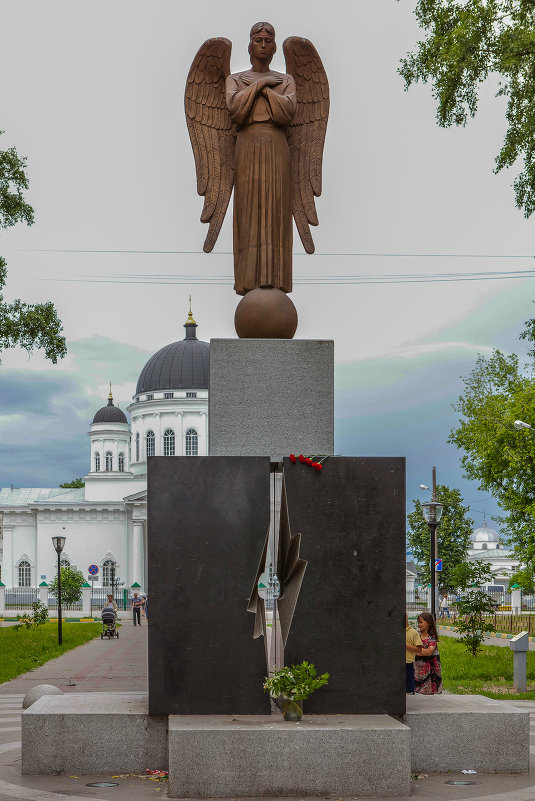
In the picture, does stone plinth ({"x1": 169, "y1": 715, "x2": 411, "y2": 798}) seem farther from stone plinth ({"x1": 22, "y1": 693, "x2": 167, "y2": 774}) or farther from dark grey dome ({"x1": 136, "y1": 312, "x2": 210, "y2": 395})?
dark grey dome ({"x1": 136, "y1": 312, "x2": 210, "y2": 395})

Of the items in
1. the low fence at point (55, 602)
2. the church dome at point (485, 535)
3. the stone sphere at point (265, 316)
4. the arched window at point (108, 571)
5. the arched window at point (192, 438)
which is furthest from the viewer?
the church dome at point (485, 535)

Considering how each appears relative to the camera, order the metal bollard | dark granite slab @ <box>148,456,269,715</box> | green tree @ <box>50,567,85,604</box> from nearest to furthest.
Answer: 1. dark granite slab @ <box>148,456,269,715</box>
2. the metal bollard
3. green tree @ <box>50,567,85,604</box>

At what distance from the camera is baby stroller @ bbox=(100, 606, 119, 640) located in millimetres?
32812

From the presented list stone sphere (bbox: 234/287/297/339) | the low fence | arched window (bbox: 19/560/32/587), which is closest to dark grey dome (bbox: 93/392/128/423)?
arched window (bbox: 19/560/32/587)

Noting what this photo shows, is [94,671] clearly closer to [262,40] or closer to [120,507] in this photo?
[262,40]

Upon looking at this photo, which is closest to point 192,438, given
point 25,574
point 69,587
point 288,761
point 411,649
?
point 25,574

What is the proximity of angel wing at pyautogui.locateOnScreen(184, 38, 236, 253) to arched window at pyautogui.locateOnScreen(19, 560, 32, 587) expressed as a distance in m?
76.5

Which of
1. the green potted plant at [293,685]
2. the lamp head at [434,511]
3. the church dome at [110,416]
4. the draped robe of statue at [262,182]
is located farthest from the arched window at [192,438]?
the green potted plant at [293,685]

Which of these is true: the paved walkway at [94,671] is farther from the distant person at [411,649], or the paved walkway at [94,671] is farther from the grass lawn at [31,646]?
the distant person at [411,649]

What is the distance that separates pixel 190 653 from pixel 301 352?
2888 millimetres

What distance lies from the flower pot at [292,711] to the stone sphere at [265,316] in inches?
132

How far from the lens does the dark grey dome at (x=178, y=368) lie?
272 feet

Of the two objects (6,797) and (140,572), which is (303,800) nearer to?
(6,797)

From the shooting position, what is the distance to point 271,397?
9.69 meters
